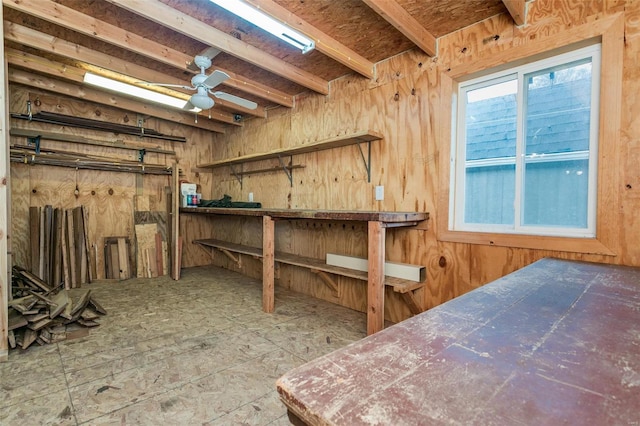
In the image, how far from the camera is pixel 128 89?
10.3 feet

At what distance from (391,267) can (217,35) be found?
245 centimetres

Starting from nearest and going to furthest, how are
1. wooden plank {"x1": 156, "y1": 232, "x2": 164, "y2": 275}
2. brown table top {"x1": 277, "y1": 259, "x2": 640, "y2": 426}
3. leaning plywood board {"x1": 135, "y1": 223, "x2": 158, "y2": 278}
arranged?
brown table top {"x1": 277, "y1": 259, "x2": 640, "y2": 426}
leaning plywood board {"x1": 135, "y1": 223, "x2": 158, "y2": 278}
wooden plank {"x1": 156, "y1": 232, "x2": 164, "y2": 275}

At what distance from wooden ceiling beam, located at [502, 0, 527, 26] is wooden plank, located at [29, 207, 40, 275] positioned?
17.0 feet

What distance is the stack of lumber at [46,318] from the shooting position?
88.9 inches

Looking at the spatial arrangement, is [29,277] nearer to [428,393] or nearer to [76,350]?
Answer: [76,350]

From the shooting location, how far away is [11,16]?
238 centimetres

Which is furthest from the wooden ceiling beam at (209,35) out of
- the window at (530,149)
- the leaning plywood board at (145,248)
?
the leaning plywood board at (145,248)

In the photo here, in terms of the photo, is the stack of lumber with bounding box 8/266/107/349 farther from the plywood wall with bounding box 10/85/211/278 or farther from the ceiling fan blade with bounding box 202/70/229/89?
the ceiling fan blade with bounding box 202/70/229/89

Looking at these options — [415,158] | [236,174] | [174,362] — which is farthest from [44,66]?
[415,158]

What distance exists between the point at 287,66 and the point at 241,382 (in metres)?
2.74

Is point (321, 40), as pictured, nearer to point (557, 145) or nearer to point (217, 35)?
point (217, 35)

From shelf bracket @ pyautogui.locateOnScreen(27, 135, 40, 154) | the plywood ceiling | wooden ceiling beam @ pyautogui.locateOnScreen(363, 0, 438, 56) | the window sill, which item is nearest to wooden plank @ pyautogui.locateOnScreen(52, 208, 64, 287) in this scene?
shelf bracket @ pyautogui.locateOnScreen(27, 135, 40, 154)

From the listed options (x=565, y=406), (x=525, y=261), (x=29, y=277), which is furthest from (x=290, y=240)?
(x=565, y=406)

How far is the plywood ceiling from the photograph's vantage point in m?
2.11
